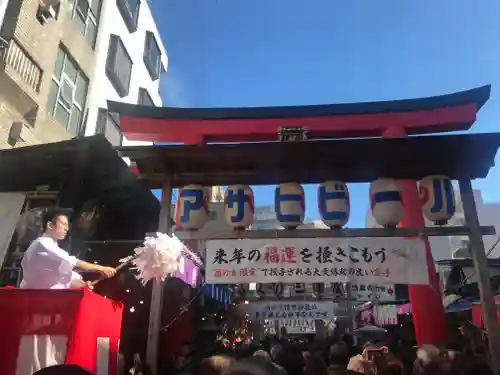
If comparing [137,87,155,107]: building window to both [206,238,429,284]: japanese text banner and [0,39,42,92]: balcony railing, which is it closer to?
[0,39,42,92]: balcony railing

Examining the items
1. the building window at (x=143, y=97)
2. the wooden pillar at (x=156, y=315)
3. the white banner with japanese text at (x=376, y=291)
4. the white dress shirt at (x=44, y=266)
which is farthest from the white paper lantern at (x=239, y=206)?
the building window at (x=143, y=97)

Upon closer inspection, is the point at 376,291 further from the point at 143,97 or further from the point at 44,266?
the point at 143,97

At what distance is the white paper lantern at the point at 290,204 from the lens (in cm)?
755

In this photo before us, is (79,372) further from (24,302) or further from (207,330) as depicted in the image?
(207,330)

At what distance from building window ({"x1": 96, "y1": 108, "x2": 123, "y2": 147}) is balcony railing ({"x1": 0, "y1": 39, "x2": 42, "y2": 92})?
3855mm

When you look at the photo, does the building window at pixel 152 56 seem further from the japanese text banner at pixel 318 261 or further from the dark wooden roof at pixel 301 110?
the japanese text banner at pixel 318 261

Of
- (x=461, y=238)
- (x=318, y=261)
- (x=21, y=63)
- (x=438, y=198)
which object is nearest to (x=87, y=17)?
(x=21, y=63)

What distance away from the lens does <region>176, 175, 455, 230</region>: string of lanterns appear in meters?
7.29

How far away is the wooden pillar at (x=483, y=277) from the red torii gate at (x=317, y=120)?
13.4ft

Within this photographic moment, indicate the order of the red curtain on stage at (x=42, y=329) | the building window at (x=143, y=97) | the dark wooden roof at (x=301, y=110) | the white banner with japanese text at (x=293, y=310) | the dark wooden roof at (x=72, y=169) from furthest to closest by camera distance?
the building window at (x=143, y=97), the white banner with japanese text at (x=293, y=310), the dark wooden roof at (x=301, y=110), the dark wooden roof at (x=72, y=169), the red curtain on stage at (x=42, y=329)

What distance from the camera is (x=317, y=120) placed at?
12.3 metres

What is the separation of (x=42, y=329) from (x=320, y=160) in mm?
4925

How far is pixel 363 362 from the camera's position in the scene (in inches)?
246

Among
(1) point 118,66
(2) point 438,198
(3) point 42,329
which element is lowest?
(3) point 42,329
